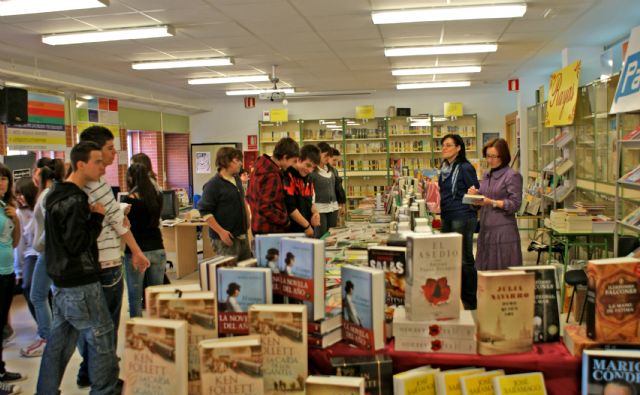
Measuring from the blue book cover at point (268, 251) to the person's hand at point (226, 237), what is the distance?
2592 mm

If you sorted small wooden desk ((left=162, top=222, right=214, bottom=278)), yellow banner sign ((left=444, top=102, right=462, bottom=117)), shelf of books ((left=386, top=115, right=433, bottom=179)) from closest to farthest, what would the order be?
1. small wooden desk ((left=162, top=222, right=214, bottom=278))
2. yellow banner sign ((left=444, top=102, right=462, bottom=117))
3. shelf of books ((left=386, top=115, right=433, bottom=179))

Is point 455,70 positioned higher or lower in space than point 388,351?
higher

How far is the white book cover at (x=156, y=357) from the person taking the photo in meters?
1.97

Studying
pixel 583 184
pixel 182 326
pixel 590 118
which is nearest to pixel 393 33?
pixel 590 118

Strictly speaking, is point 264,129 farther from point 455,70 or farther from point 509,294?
point 509,294

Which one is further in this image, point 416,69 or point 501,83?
point 501,83

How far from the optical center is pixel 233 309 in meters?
2.27

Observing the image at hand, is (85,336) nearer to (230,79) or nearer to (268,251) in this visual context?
(268,251)

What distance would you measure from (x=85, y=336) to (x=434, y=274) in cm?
216

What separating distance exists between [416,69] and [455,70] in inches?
28.3

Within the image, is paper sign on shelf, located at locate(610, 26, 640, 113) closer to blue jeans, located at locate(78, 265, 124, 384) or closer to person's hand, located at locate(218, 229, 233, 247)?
person's hand, located at locate(218, 229, 233, 247)

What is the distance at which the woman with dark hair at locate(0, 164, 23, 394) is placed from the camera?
404 centimetres

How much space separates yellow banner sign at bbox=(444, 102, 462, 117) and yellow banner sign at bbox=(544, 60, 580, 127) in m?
5.01

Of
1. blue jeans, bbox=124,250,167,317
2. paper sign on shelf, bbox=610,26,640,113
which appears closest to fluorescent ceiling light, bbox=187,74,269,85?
blue jeans, bbox=124,250,167,317
